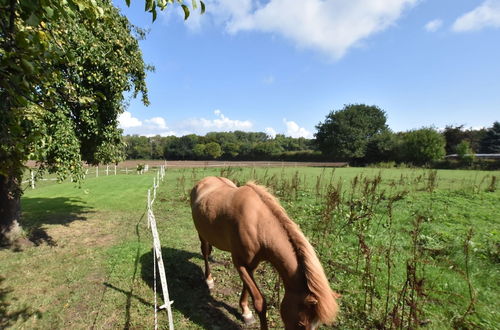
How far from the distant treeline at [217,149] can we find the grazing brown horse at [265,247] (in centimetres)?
6121

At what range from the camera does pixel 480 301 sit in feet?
12.8

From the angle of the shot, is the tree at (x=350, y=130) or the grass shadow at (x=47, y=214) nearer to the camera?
the grass shadow at (x=47, y=214)

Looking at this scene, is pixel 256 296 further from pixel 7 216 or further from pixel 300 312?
pixel 7 216

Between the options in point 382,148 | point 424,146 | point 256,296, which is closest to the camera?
point 256,296

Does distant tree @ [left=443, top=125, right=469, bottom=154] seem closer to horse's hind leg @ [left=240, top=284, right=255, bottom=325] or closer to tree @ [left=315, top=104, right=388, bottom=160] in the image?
tree @ [left=315, top=104, right=388, bottom=160]

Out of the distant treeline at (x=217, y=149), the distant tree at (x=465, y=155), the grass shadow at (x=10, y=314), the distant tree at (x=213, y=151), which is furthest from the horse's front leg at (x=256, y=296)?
the distant tree at (x=213, y=151)

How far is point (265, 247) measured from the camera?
313 centimetres

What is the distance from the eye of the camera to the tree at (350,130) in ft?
177

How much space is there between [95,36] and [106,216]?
6.24 metres

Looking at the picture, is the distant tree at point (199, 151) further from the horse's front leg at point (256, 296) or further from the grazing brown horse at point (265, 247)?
the horse's front leg at point (256, 296)

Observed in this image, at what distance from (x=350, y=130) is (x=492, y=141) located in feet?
97.7

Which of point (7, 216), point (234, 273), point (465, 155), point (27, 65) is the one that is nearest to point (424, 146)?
point (465, 155)

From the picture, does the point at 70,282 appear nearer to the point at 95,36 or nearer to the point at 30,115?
the point at 30,115

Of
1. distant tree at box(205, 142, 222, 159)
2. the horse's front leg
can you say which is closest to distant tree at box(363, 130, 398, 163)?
distant tree at box(205, 142, 222, 159)
